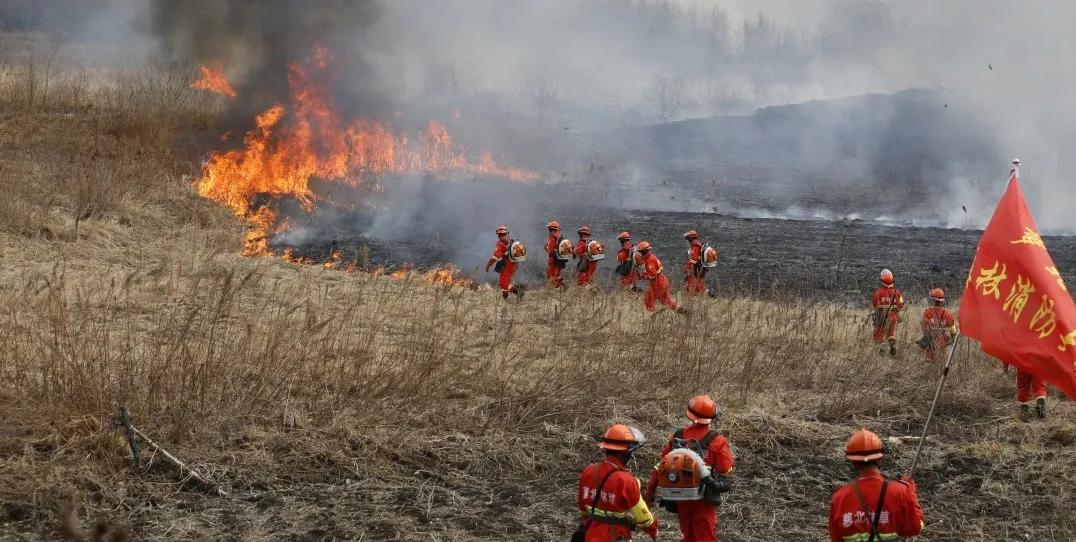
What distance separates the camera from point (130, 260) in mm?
13695

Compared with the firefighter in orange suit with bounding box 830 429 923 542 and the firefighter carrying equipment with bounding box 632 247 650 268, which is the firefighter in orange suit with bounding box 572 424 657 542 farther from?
the firefighter carrying equipment with bounding box 632 247 650 268

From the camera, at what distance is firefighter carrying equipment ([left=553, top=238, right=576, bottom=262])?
15542mm

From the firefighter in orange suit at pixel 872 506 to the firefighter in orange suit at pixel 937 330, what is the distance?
718 centimetres

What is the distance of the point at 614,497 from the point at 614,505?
0.14 ft

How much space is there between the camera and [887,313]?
496 inches

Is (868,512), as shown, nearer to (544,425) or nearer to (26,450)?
(544,425)

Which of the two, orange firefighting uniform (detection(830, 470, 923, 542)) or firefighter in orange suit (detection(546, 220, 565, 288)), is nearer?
orange firefighting uniform (detection(830, 470, 923, 542))

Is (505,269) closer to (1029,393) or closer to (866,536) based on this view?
(1029,393)

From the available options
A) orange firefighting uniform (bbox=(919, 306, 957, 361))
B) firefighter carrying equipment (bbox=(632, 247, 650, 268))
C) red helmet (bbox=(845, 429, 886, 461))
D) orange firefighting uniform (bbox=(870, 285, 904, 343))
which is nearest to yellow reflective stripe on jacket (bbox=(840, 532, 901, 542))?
red helmet (bbox=(845, 429, 886, 461))

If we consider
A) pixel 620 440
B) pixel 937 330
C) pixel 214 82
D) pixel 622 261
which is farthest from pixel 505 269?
pixel 214 82

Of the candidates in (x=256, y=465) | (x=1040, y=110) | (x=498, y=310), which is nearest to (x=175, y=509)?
(x=256, y=465)

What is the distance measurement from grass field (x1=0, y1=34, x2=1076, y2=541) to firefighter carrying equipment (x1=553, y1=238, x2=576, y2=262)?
238 centimetres

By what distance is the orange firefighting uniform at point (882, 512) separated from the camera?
4.62 metres

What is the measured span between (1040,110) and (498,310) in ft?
132
